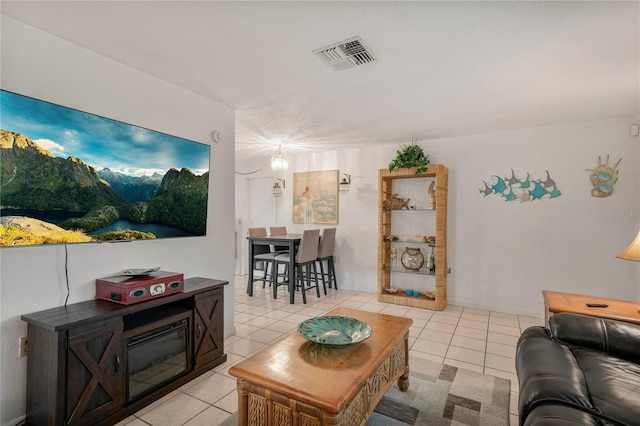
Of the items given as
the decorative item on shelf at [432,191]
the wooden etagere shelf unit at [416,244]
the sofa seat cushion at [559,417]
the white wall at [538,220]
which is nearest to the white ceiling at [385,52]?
the white wall at [538,220]

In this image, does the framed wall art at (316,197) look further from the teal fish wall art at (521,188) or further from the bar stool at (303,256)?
the teal fish wall art at (521,188)

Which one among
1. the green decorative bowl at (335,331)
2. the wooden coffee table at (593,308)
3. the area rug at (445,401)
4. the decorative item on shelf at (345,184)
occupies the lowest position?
the area rug at (445,401)

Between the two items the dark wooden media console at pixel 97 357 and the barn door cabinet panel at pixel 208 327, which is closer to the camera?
the dark wooden media console at pixel 97 357

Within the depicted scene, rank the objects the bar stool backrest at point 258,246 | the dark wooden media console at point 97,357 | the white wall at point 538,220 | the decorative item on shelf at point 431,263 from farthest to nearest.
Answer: the bar stool backrest at point 258,246 < the decorative item on shelf at point 431,263 < the white wall at point 538,220 < the dark wooden media console at point 97,357

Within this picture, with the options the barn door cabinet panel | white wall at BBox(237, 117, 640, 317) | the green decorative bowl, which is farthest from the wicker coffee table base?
white wall at BBox(237, 117, 640, 317)

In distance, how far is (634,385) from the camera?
4.54 feet

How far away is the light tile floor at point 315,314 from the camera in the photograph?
2051 mm

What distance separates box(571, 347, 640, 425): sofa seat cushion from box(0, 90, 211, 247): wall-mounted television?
2.82 m

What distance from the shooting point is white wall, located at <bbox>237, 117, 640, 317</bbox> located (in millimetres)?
3494

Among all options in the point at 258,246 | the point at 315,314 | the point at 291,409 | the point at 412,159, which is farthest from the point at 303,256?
the point at 291,409

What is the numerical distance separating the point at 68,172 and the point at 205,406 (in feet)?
5.74

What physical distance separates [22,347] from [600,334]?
3340 millimetres

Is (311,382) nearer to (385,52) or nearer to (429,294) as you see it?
(385,52)

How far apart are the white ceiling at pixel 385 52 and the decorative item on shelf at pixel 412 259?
1.95 metres
